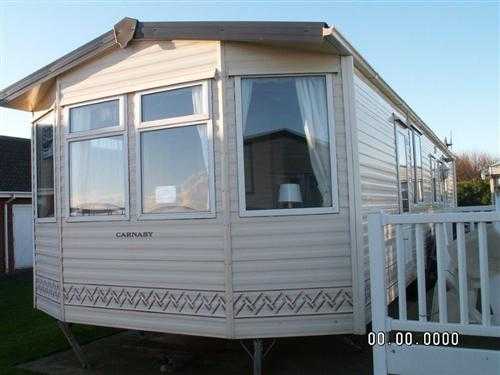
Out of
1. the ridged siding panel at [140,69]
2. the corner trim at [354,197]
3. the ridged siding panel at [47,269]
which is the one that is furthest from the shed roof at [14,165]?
the corner trim at [354,197]

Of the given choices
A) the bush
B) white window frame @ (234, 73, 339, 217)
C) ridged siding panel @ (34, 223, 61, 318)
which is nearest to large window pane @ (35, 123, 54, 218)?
ridged siding panel @ (34, 223, 61, 318)

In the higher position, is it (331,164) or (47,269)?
(331,164)

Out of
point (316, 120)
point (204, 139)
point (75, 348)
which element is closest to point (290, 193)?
point (316, 120)

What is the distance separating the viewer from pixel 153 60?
4.84 metres

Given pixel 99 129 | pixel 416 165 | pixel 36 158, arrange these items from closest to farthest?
pixel 99 129 < pixel 36 158 < pixel 416 165

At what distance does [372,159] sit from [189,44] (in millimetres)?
2045

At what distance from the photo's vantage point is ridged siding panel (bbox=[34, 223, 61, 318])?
5.55 m

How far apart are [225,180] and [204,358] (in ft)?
7.09

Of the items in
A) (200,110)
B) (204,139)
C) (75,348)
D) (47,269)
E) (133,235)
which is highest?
(200,110)

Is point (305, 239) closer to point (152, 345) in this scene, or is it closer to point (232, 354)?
point (232, 354)

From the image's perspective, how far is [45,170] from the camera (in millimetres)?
6094

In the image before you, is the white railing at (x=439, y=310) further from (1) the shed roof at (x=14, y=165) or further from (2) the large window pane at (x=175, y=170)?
(1) the shed roof at (x=14, y=165)

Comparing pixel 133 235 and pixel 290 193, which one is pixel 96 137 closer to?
pixel 133 235

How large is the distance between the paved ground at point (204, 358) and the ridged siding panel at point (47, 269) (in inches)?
24.2
